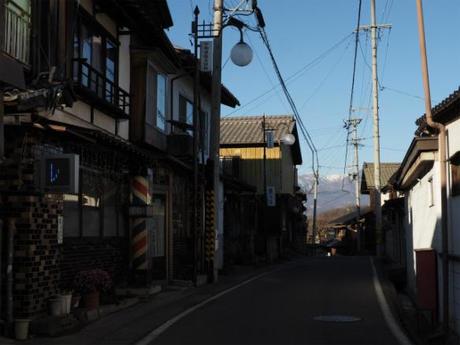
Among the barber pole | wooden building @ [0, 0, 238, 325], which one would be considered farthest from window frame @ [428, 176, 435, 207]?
the barber pole

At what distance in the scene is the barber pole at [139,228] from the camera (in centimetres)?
1606

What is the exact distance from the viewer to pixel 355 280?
70.9 ft

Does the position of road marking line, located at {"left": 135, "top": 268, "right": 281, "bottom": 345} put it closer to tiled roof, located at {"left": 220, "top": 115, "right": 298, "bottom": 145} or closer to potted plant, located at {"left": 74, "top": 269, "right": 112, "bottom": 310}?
potted plant, located at {"left": 74, "top": 269, "right": 112, "bottom": 310}

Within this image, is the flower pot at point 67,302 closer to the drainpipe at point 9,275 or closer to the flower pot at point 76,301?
the flower pot at point 76,301

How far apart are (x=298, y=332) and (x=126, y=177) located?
7.31 meters

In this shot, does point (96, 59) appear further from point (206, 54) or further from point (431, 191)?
point (431, 191)

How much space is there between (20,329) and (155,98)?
10622mm

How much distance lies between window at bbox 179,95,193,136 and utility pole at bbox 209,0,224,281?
7.61 ft

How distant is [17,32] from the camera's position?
10859 millimetres

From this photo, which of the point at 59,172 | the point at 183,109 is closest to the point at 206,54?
the point at 183,109

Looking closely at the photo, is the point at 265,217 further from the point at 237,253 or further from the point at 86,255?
the point at 86,255

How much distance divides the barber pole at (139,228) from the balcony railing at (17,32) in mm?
5838

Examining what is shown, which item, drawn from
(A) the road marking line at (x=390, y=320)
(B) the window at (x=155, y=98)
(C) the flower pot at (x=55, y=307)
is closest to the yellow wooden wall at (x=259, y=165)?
(B) the window at (x=155, y=98)

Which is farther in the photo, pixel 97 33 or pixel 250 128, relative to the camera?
pixel 250 128
